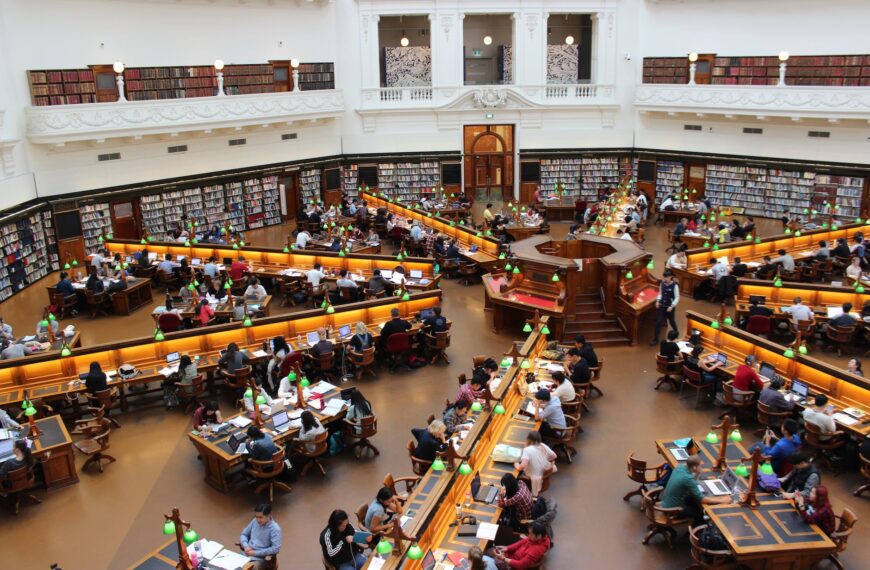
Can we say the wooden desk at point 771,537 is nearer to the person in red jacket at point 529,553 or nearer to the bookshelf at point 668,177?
the person in red jacket at point 529,553

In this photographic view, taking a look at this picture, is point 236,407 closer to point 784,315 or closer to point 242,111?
point 784,315

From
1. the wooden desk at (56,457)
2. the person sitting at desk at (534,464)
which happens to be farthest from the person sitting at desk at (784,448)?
the wooden desk at (56,457)

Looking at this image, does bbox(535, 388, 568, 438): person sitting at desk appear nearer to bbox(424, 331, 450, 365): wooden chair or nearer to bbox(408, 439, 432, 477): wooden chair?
bbox(408, 439, 432, 477): wooden chair

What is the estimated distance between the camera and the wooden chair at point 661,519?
752 cm

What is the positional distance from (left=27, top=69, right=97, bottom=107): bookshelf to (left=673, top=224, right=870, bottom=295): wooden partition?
15180mm

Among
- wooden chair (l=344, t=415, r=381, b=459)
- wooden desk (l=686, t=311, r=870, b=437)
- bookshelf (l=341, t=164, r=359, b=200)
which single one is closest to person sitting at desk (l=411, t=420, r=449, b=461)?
wooden chair (l=344, t=415, r=381, b=459)

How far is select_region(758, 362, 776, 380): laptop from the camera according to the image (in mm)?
10320

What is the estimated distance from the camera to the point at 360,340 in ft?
39.1

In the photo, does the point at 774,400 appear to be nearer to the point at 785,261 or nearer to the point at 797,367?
the point at 797,367

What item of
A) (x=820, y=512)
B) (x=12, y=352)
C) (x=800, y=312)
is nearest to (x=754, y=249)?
(x=800, y=312)

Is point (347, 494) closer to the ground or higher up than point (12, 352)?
closer to the ground

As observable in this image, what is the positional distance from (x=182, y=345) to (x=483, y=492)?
6399 millimetres

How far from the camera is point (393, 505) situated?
679cm

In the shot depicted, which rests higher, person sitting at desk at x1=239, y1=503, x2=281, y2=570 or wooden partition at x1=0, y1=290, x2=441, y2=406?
wooden partition at x1=0, y1=290, x2=441, y2=406
